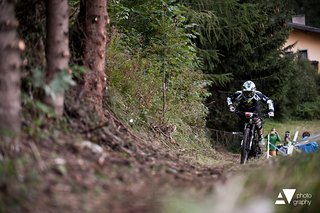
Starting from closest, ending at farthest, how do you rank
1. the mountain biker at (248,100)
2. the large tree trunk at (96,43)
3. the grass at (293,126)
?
the large tree trunk at (96,43), the mountain biker at (248,100), the grass at (293,126)

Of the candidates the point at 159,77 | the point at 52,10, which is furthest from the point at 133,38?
the point at 52,10

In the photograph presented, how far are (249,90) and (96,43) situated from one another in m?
4.01

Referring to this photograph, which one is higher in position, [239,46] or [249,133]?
[239,46]

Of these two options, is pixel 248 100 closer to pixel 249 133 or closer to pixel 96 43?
pixel 249 133

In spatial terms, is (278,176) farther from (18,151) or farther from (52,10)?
(52,10)

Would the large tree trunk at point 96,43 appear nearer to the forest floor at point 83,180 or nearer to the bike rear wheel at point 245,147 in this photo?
the forest floor at point 83,180

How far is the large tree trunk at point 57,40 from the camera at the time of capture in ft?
13.6

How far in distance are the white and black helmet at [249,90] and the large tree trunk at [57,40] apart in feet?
16.5

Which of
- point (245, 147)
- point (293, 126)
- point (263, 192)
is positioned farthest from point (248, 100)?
point (293, 126)

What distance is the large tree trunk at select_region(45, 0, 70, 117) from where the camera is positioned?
163 inches

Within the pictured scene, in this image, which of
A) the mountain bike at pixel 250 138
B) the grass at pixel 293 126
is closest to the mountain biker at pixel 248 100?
the mountain bike at pixel 250 138

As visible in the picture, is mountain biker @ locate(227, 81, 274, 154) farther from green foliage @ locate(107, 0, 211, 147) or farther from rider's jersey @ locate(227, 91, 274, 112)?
green foliage @ locate(107, 0, 211, 147)

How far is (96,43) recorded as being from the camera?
18.3 ft

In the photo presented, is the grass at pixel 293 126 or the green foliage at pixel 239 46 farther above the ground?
the green foliage at pixel 239 46
